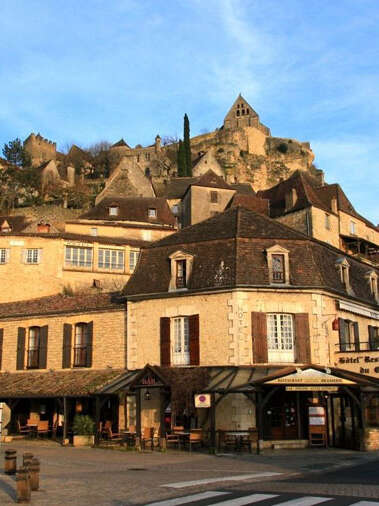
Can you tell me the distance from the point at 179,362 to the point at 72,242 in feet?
60.9

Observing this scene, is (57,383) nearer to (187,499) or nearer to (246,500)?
(187,499)

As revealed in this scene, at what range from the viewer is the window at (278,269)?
23422 millimetres

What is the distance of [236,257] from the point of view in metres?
23.5

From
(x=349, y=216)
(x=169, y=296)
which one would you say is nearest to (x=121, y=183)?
(x=349, y=216)

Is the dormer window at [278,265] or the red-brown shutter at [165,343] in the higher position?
the dormer window at [278,265]

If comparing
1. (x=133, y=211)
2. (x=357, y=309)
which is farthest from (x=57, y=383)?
(x=133, y=211)

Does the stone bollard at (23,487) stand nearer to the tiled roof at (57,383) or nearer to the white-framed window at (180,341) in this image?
the tiled roof at (57,383)

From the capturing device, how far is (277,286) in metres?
23.1

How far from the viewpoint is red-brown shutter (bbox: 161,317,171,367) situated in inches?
936

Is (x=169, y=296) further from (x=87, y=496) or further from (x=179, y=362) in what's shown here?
(x=87, y=496)

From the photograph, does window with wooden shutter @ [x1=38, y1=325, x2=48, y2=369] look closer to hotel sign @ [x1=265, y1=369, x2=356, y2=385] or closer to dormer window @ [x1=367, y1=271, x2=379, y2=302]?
hotel sign @ [x1=265, y1=369, x2=356, y2=385]

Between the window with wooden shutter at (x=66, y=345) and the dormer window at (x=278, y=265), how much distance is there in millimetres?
9004

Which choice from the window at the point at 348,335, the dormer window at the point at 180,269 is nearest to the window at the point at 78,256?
the dormer window at the point at 180,269

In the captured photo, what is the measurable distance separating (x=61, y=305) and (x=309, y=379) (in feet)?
40.4
